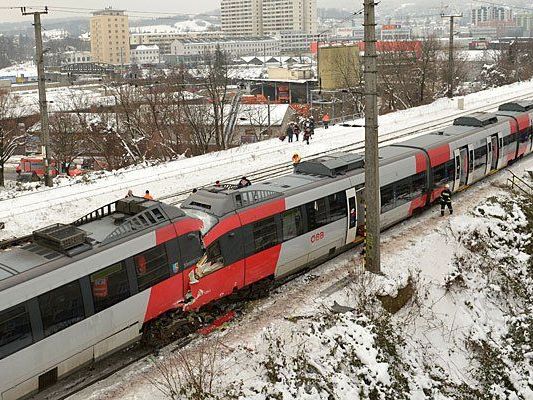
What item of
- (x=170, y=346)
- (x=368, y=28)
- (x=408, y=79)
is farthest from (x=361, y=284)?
(x=408, y=79)

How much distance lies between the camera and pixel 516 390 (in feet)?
52.6

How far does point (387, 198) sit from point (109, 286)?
10.3 metres

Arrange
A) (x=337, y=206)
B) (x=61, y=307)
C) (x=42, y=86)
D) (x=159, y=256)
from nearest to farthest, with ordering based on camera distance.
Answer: (x=61, y=307) < (x=159, y=256) < (x=337, y=206) < (x=42, y=86)

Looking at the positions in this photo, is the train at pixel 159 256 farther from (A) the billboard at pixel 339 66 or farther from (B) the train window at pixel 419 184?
(A) the billboard at pixel 339 66

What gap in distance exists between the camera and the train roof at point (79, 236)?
11.3 meters

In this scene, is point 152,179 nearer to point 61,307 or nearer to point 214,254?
point 214,254

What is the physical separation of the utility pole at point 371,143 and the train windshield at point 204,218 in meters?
4.64

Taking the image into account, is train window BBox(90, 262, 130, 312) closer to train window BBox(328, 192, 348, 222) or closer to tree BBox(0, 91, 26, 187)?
train window BBox(328, 192, 348, 222)

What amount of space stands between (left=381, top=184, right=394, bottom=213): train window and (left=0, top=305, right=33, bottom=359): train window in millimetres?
11754

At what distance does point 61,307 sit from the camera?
11.2 meters

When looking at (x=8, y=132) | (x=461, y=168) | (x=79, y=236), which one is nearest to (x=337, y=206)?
(x=79, y=236)

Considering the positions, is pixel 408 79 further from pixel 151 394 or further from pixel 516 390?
pixel 151 394

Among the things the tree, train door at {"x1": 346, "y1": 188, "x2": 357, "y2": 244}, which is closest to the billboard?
the tree

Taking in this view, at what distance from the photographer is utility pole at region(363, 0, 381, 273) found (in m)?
15.3
